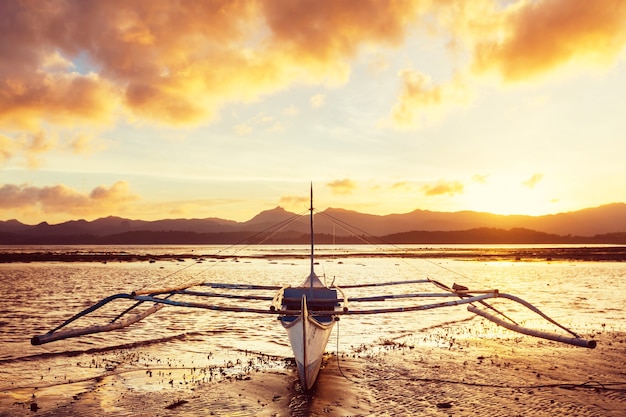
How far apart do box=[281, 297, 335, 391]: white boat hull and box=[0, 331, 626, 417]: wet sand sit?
57 centimetres

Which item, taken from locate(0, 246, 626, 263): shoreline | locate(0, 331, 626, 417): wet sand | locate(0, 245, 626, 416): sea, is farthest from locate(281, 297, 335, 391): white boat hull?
locate(0, 246, 626, 263): shoreline

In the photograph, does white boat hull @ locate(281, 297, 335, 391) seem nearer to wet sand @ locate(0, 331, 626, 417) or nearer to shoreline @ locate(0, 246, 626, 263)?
wet sand @ locate(0, 331, 626, 417)

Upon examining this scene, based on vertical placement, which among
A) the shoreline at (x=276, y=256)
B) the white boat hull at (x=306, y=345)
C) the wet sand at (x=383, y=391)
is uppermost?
the white boat hull at (x=306, y=345)

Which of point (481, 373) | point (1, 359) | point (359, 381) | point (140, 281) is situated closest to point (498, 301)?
point (481, 373)

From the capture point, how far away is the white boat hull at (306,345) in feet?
35.9

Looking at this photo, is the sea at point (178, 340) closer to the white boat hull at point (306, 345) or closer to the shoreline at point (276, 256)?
the white boat hull at point (306, 345)

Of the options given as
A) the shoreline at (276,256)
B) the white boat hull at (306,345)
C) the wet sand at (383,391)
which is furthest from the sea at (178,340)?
the shoreline at (276,256)

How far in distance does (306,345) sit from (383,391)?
9.22ft

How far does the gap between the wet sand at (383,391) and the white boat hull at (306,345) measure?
566mm

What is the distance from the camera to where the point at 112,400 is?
11.3 meters

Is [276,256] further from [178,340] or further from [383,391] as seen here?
[383,391]

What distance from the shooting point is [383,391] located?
12.0m

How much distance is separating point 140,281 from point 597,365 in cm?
4199

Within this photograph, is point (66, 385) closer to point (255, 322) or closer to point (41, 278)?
point (255, 322)
